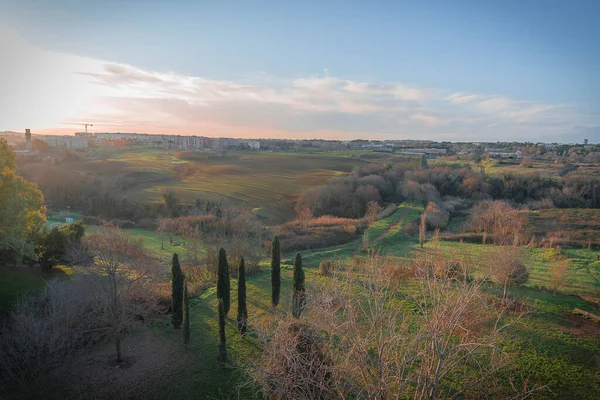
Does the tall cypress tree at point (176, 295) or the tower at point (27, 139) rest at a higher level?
the tower at point (27, 139)

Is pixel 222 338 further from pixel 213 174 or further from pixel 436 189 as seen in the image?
pixel 213 174

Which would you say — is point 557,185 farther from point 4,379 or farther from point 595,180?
point 4,379

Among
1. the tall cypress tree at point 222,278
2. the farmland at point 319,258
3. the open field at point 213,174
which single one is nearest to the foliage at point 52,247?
the farmland at point 319,258

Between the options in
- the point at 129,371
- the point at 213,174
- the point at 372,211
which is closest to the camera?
the point at 129,371

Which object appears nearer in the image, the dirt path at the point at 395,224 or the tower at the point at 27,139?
the dirt path at the point at 395,224

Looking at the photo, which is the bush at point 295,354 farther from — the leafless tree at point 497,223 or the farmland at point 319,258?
the leafless tree at point 497,223

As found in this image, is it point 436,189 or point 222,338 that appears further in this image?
point 436,189

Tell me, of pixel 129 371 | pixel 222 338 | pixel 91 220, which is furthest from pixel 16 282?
pixel 91 220

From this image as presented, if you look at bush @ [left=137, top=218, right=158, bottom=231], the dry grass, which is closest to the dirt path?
the dry grass

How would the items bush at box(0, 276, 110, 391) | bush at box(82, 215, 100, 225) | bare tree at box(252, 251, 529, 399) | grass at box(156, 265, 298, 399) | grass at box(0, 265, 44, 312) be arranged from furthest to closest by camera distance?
1. bush at box(82, 215, 100, 225)
2. grass at box(0, 265, 44, 312)
3. grass at box(156, 265, 298, 399)
4. bush at box(0, 276, 110, 391)
5. bare tree at box(252, 251, 529, 399)

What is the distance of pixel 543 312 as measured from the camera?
16.8 metres

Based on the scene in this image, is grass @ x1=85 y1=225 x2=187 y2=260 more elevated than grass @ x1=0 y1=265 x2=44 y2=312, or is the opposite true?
grass @ x1=0 y1=265 x2=44 y2=312

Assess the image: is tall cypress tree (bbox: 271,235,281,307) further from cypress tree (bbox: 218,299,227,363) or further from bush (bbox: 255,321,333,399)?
bush (bbox: 255,321,333,399)

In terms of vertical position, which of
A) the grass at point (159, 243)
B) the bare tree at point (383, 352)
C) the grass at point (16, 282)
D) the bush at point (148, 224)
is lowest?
the grass at point (159, 243)
